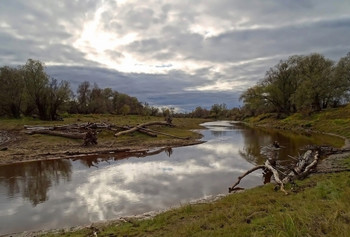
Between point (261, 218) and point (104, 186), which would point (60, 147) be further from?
point (261, 218)

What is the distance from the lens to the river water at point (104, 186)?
980 cm

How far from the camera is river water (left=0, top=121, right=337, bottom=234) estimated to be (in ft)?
32.1

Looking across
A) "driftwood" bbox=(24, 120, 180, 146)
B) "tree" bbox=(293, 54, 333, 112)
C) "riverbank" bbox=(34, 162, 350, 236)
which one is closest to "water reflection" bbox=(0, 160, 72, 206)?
"riverbank" bbox=(34, 162, 350, 236)

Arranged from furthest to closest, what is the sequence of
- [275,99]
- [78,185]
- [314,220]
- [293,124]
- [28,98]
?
1. [275,99]
2. [293,124]
3. [28,98]
4. [78,185]
5. [314,220]

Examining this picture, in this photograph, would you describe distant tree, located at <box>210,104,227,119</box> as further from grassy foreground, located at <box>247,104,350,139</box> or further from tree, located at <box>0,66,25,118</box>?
tree, located at <box>0,66,25,118</box>

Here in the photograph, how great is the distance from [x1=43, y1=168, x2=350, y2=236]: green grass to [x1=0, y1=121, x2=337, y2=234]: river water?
2241 mm

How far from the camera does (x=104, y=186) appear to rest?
13.3 metres

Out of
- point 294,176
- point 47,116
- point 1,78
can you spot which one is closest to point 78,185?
point 294,176

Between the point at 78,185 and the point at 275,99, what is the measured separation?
64799mm

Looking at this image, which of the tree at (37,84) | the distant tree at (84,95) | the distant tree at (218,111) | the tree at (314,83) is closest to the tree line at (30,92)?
the tree at (37,84)

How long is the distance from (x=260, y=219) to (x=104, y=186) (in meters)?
8.95

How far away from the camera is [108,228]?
7.79 metres

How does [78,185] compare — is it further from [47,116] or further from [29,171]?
[47,116]

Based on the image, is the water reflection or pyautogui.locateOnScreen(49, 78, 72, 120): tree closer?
the water reflection
